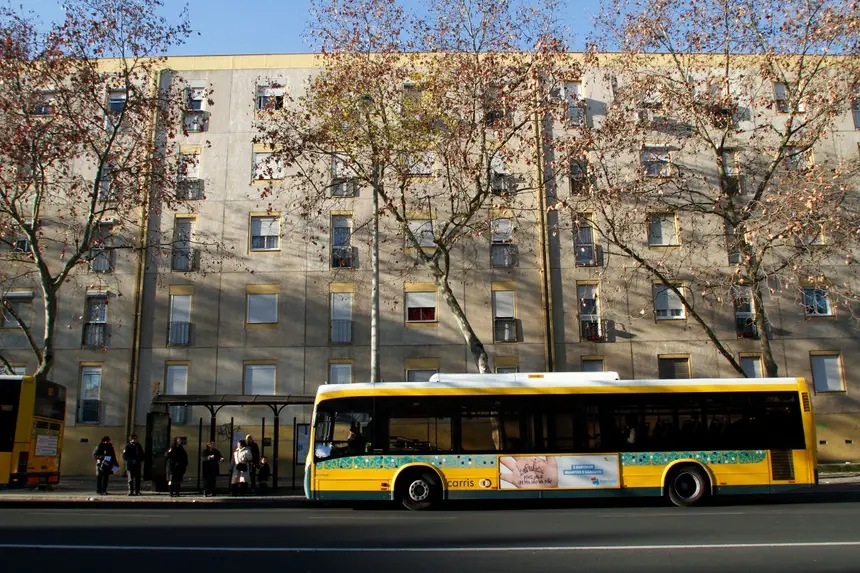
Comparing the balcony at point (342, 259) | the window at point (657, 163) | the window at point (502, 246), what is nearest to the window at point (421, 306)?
the balcony at point (342, 259)

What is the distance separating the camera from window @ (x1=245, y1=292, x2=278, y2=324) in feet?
88.7

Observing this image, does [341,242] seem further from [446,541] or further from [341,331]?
[446,541]

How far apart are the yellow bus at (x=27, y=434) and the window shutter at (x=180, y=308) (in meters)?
7.43

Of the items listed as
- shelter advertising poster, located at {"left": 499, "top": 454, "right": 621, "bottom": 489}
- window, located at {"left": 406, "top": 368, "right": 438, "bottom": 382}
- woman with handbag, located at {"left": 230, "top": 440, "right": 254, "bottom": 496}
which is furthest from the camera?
window, located at {"left": 406, "top": 368, "right": 438, "bottom": 382}

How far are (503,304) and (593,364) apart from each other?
4033mm

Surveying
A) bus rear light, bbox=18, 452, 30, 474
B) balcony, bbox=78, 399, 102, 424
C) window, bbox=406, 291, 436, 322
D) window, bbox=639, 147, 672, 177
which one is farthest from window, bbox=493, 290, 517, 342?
bus rear light, bbox=18, 452, 30, 474

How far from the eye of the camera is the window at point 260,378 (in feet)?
87.4

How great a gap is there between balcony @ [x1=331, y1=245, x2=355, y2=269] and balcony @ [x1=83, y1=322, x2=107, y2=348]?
8998 mm

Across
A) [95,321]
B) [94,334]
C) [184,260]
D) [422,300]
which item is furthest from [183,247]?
[422,300]

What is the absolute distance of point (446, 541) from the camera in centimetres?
988

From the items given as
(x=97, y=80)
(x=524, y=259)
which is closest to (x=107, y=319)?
(x=97, y=80)

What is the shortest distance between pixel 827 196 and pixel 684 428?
7.12 m

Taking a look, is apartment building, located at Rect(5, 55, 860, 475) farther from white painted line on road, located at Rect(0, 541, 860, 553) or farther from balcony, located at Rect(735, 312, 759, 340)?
white painted line on road, located at Rect(0, 541, 860, 553)

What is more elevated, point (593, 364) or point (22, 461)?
point (593, 364)
